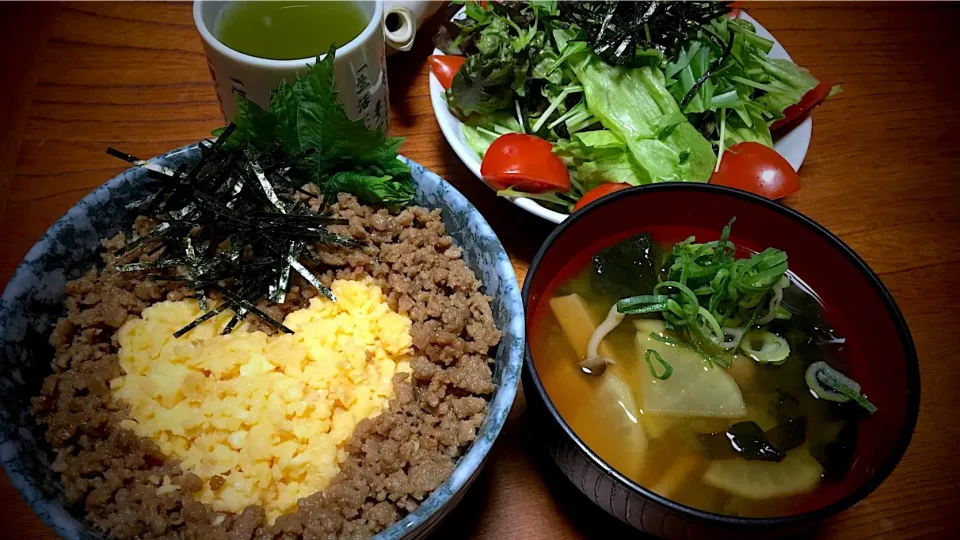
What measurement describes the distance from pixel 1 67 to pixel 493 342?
2.01m

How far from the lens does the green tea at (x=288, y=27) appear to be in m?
1.80

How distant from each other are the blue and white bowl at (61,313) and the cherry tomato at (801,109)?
132cm

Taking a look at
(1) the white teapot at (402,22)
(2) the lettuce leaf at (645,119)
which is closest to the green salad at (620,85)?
(2) the lettuce leaf at (645,119)

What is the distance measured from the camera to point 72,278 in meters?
1.38

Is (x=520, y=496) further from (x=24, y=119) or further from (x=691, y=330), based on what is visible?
(x=24, y=119)

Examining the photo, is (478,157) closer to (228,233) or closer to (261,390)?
(228,233)

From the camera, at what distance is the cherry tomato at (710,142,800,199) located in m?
1.92

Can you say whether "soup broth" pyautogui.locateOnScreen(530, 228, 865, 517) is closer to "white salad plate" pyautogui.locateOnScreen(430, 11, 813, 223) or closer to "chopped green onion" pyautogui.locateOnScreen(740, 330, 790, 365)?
"chopped green onion" pyautogui.locateOnScreen(740, 330, 790, 365)

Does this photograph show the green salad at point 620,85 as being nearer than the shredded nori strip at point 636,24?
Yes

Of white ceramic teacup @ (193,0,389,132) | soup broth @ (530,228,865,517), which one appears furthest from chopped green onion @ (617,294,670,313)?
white ceramic teacup @ (193,0,389,132)

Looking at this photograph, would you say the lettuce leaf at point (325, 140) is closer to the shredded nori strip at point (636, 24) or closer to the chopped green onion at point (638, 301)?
the chopped green onion at point (638, 301)

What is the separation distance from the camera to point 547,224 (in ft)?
6.52

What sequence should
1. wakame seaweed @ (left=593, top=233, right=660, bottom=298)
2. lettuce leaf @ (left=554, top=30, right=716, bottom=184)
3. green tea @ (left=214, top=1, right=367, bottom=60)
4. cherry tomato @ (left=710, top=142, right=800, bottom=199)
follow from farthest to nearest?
1. lettuce leaf @ (left=554, top=30, right=716, bottom=184)
2. cherry tomato @ (left=710, top=142, right=800, bottom=199)
3. green tea @ (left=214, top=1, right=367, bottom=60)
4. wakame seaweed @ (left=593, top=233, right=660, bottom=298)

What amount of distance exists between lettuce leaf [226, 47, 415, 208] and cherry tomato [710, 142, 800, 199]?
3.42ft
